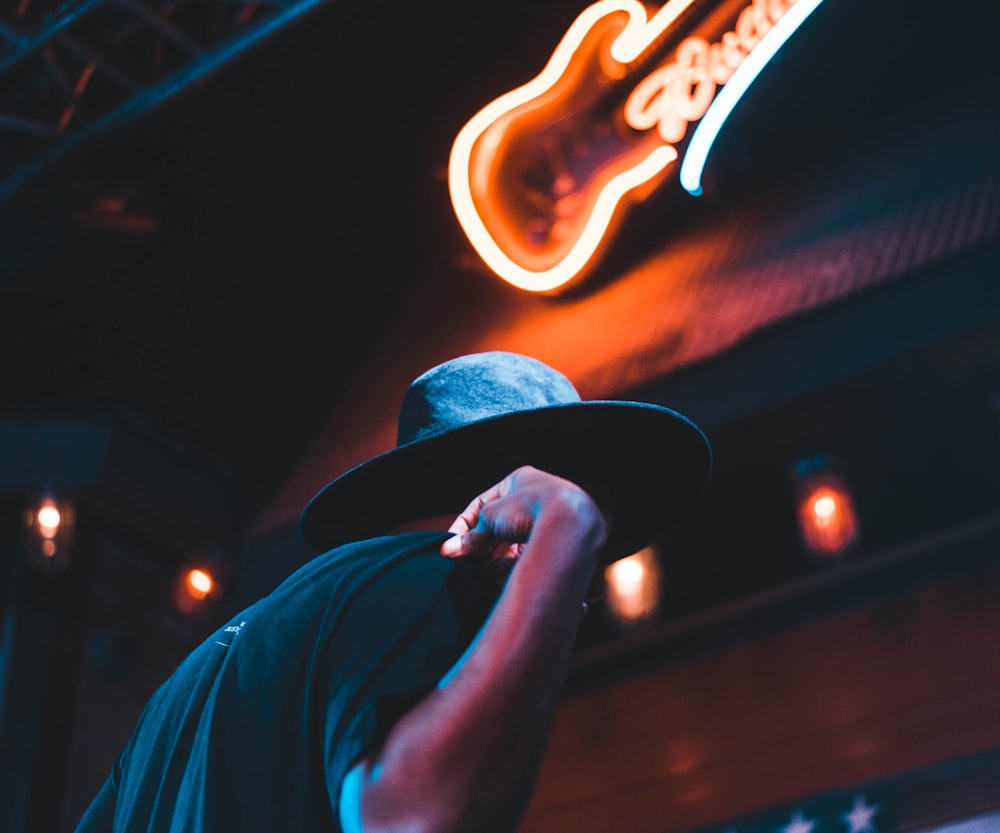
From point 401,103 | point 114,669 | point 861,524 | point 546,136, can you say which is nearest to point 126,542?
point 114,669

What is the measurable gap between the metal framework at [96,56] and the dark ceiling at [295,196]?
138mm

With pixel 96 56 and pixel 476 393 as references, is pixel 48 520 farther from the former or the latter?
pixel 476 393

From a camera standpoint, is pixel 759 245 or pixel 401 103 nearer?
pixel 759 245

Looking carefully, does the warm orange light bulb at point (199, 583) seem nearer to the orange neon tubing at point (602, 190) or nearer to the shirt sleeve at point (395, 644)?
the orange neon tubing at point (602, 190)

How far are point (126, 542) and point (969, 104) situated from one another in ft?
18.2

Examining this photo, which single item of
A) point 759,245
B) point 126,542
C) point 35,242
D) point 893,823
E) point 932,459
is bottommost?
point 893,823

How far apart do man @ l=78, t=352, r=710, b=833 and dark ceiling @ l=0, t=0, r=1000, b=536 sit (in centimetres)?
376

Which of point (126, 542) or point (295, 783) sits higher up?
point (126, 542)

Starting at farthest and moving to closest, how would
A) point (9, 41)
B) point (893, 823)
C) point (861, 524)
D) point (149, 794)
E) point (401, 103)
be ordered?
1. point (401, 103)
2. point (861, 524)
3. point (9, 41)
4. point (893, 823)
5. point (149, 794)

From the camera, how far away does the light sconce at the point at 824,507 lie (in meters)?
5.29

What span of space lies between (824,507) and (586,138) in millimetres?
2034

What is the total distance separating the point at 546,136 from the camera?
17.9 feet

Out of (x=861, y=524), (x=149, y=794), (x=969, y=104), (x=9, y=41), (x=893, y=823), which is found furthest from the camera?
(x=861, y=524)

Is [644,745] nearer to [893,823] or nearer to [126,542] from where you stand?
[893,823]
